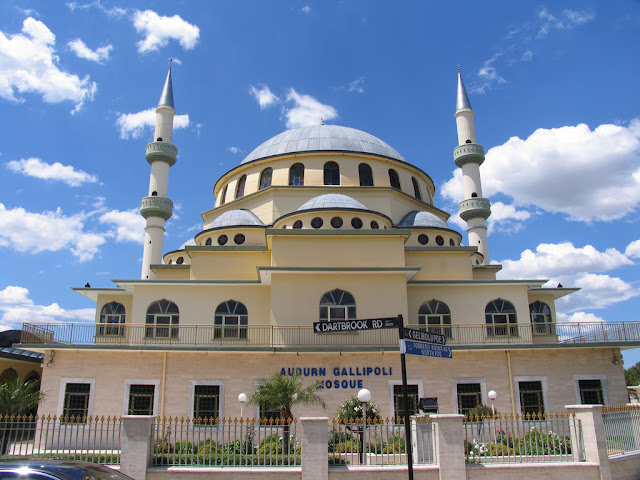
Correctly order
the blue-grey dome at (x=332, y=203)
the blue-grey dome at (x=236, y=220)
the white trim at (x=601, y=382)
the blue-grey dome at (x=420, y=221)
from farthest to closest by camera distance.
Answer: the blue-grey dome at (x=420, y=221) < the blue-grey dome at (x=236, y=220) < the blue-grey dome at (x=332, y=203) < the white trim at (x=601, y=382)

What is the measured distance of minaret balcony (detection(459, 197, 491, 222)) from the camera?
29.6 m

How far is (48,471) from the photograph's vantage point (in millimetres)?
5762

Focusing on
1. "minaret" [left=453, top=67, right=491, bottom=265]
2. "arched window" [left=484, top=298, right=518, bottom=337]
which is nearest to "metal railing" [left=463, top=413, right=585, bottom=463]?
"arched window" [left=484, top=298, right=518, bottom=337]

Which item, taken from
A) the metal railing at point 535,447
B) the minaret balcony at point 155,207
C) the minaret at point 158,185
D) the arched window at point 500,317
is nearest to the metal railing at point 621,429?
the metal railing at point 535,447

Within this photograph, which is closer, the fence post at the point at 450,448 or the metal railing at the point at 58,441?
the metal railing at the point at 58,441

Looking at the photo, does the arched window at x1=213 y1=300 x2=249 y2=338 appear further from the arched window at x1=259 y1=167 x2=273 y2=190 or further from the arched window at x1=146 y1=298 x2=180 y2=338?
the arched window at x1=259 y1=167 x2=273 y2=190

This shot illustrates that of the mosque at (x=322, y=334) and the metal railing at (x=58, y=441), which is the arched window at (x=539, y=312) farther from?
the metal railing at (x=58, y=441)

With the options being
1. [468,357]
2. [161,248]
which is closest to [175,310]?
[161,248]

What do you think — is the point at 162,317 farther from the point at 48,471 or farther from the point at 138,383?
the point at 48,471

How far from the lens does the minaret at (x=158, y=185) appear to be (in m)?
28.3

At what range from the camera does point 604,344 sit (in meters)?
18.4

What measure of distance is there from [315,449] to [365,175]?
18.1 m

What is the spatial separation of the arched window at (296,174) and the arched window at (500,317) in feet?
36.5

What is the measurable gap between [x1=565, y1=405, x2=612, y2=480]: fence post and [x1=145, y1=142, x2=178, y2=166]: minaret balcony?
24982 mm
